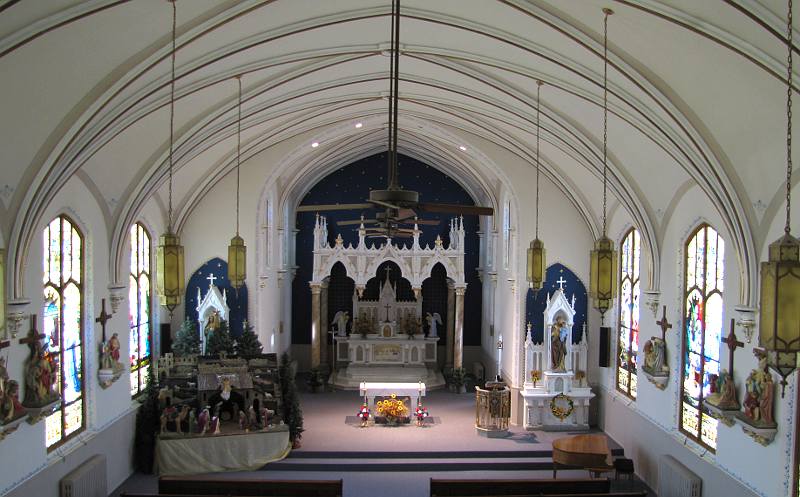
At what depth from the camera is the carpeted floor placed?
1588cm

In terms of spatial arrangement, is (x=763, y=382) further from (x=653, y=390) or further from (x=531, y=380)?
(x=531, y=380)

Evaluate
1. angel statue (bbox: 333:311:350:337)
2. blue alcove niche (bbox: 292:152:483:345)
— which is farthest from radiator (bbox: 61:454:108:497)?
blue alcove niche (bbox: 292:152:483:345)

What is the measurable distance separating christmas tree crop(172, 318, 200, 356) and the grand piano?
30.6ft

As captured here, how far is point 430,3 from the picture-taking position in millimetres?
10484

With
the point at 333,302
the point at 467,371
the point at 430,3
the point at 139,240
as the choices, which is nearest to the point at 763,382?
the point at 430,3

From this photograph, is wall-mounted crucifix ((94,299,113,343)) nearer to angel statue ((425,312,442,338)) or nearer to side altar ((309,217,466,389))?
side altar ((309,217,466,389))

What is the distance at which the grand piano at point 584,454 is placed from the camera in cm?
1505

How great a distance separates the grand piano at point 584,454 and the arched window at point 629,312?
7.34ft

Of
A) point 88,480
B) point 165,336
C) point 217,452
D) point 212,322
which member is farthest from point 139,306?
point 88,480

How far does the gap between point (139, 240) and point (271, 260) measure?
509 centimetres

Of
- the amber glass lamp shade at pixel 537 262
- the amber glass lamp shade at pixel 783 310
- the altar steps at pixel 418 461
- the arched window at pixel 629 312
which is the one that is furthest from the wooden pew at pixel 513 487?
the amber glass lamp shade at pixel 783 310

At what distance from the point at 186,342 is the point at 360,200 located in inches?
399

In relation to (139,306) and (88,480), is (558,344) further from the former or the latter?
(88,480)

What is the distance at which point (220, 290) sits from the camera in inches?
793
